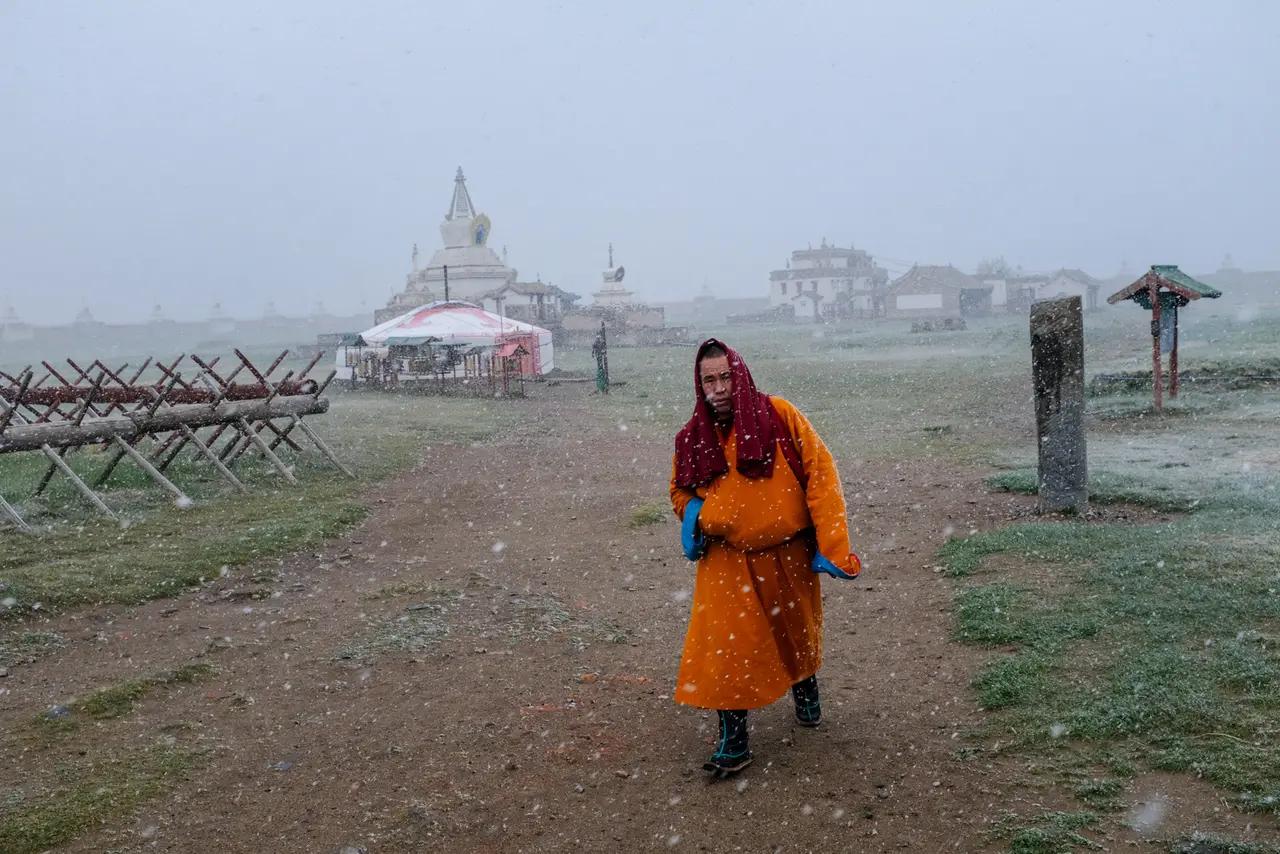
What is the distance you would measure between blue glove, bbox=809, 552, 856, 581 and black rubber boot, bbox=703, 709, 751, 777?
2.14ft

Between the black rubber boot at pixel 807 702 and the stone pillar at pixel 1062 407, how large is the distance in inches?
168

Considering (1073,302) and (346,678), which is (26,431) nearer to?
(346,678)

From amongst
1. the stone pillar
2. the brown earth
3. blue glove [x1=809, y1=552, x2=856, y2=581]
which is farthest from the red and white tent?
blue glove [x1=809, y1=552, x2=856, y2=581]

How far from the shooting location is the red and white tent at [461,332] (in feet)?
92.6

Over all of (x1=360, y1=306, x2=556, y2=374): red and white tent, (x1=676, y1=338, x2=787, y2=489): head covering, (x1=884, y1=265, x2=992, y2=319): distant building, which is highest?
(x1=884, y1=265, x2=992, y2=319): distant building

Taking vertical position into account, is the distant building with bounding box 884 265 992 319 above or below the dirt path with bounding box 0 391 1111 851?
above

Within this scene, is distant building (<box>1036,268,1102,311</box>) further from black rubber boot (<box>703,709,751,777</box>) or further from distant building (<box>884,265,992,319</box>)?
black rubber boot (<box>703,709,751,777</box>)

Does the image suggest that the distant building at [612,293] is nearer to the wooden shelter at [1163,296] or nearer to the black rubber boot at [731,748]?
the wooden shelter at [1163,296]

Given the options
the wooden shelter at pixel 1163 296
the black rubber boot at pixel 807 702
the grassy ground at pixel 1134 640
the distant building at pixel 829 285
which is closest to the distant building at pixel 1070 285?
the distant building at pixel 829 285

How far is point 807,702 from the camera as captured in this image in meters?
4.43

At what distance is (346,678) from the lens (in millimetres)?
5531

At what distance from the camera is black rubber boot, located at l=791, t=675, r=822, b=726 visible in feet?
14.5

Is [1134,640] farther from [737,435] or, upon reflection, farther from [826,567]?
[737,435]

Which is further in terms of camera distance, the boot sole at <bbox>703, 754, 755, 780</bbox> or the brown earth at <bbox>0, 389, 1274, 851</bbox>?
the boot sole at <bbox>703, 754, 755, 780</bbox>
